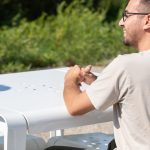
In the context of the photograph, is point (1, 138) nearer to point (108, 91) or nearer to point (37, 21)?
point (108, 91)

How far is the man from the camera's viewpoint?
2.87m

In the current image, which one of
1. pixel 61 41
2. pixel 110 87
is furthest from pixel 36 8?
pixel 110 87

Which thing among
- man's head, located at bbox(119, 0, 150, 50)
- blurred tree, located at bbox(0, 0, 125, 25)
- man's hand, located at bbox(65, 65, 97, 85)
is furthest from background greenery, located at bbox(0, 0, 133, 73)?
man's head, located at bbox(119, 0, 150, 50)

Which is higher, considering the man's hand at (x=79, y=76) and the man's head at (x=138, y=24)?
the man's head at (x=138, y=24)

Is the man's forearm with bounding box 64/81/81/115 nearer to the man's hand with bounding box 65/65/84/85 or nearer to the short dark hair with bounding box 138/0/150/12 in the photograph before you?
the man's hand with bounding box 65/65/84/85

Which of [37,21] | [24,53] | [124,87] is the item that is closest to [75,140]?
[124,87]

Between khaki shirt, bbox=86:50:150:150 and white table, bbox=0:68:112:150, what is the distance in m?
0.22

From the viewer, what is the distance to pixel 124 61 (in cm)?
287

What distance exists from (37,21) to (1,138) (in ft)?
23.6

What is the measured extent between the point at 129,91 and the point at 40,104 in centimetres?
49

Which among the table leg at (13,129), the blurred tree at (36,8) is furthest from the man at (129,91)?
the blurred tree at (36,8)

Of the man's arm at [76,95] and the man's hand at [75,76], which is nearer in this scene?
the man's arm at [76,95]

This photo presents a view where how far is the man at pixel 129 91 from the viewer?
9.40 ft

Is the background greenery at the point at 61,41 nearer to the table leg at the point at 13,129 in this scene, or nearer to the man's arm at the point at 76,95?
the man's arm at the point at 76,95
